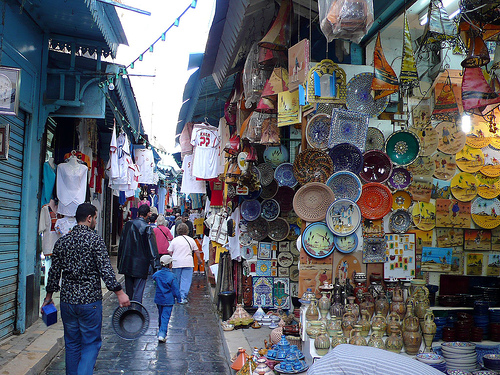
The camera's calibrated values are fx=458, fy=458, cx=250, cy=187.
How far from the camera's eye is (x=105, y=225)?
1505 cm

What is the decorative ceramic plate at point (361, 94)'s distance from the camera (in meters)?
5.02

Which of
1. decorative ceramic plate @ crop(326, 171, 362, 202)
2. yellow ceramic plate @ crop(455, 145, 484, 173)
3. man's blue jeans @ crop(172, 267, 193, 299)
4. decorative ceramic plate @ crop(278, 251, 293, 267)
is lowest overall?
man's blue jeans @ crop(172, 267, 193, 299)

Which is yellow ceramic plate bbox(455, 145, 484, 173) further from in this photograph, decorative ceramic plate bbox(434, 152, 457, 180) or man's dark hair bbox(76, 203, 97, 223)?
man's dark hair bbox(76, 203, 97, 223)

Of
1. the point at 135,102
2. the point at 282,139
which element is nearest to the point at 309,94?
the point at 282,139

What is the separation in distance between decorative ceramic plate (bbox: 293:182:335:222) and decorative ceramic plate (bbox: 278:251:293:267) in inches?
105

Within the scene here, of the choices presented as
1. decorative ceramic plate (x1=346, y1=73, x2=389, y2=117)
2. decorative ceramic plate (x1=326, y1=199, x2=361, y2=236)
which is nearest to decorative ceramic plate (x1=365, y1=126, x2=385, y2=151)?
decorative ceramic plate (x1=346, y1=73, x2=389, y2=117)

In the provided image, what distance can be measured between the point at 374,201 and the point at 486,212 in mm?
1815

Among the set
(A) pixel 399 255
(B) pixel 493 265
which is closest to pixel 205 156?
→ (A) pixel 399 255

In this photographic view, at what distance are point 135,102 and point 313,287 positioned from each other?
316 inches

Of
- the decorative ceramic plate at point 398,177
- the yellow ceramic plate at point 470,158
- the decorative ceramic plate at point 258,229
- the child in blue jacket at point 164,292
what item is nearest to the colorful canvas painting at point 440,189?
the yellow ceramic plate at point 470,158

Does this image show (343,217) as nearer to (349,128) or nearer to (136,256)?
(349,128)

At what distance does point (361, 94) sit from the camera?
5.05 meters

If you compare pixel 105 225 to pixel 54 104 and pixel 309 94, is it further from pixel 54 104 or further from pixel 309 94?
pixel 309 94

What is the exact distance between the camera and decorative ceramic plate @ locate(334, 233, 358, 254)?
16.7 feet
